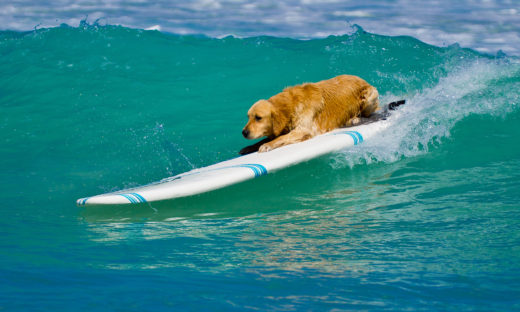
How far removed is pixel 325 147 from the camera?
21.0ft

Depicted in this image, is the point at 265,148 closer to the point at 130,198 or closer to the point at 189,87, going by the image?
the point at 130,198

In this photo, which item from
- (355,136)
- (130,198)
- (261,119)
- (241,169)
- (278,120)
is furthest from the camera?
(355,136)

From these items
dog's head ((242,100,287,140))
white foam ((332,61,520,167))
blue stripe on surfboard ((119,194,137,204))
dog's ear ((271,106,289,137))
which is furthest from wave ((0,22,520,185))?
blue stripe on surfboard ((119,194,137,204))

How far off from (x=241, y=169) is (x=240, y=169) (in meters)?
0.01

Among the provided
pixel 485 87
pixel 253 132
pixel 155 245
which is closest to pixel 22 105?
pixel 253 132

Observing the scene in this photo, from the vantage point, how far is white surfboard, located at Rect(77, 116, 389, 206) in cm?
507

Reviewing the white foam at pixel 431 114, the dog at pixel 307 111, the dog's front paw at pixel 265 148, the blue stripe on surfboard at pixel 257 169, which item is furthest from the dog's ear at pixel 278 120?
the blue stripe on surfboard at pixel 257 169

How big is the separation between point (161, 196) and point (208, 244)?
1.34m

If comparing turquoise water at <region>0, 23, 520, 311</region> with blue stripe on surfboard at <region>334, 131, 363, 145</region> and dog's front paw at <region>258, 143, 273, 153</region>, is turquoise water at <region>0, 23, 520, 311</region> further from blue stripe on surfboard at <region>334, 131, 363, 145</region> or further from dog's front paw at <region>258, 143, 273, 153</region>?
dog's front paw at <region>258, 143, 273, 153</region>

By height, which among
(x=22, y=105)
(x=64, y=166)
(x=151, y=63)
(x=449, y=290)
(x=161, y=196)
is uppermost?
(x=151, y=63)

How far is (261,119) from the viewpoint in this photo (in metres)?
6.48

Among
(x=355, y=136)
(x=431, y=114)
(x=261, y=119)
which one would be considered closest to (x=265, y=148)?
(x=261, y=119)

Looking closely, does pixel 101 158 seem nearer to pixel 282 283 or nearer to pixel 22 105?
pixel 22 105

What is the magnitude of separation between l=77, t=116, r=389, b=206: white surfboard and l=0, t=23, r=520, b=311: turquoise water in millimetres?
133
